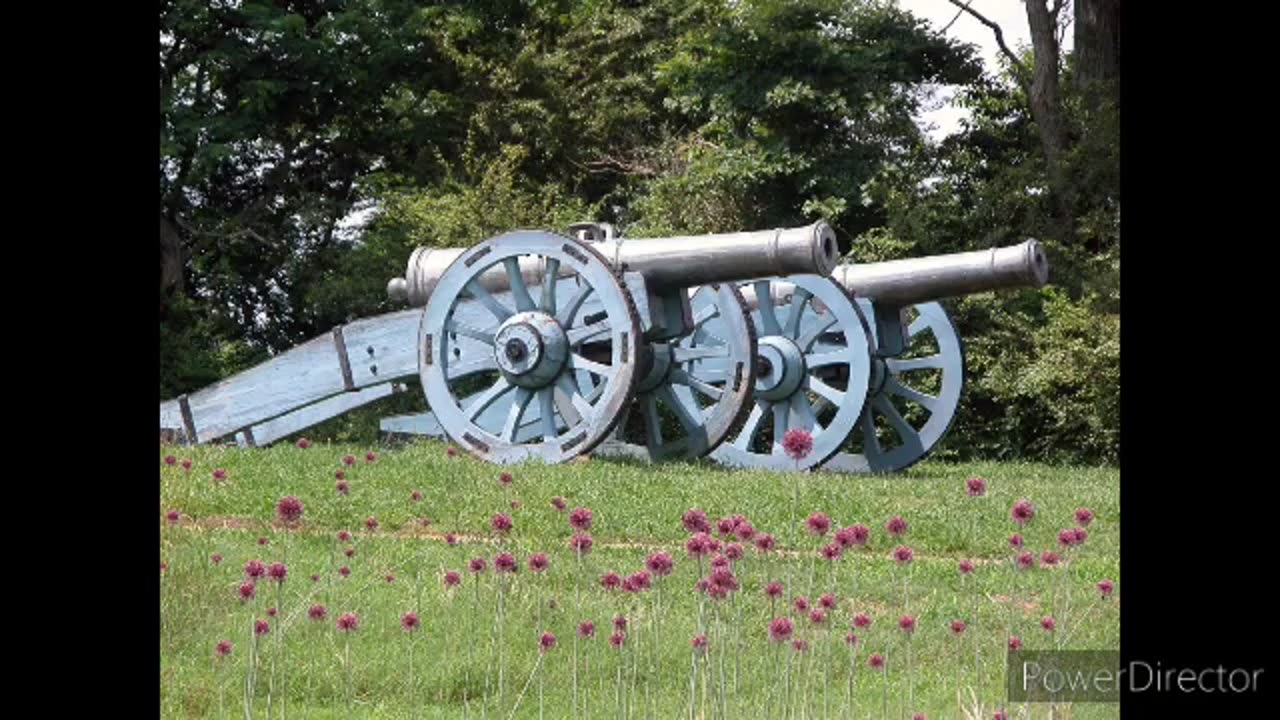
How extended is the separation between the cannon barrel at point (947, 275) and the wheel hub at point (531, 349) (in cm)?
231

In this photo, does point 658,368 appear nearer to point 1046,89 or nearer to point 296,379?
point 296,379

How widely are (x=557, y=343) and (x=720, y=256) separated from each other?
100 centimetres

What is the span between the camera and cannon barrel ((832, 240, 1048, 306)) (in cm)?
1076

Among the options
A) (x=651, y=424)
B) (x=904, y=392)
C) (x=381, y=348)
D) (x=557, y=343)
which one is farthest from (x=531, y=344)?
(x=904, y=392)

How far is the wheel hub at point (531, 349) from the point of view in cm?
957

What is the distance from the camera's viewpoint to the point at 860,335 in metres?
11.1

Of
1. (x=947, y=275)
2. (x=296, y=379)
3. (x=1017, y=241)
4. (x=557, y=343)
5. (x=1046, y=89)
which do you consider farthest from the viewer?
(x=1046, y=89)

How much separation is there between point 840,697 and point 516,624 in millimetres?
1239

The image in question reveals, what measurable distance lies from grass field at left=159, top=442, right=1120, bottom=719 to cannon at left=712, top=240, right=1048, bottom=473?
131 cm

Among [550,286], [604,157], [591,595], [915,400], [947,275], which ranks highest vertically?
[604,157]

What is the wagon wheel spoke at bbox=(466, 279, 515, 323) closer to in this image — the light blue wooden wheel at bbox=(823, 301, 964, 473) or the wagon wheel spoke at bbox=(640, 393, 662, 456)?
the wagon wheel spoke at bbox=(640, 393, 662, 456)
